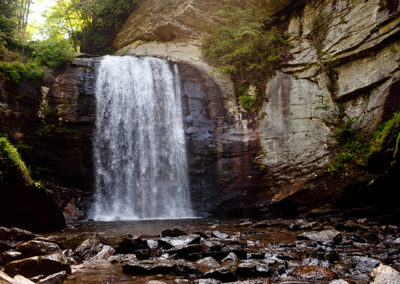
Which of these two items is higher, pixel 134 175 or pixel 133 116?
pixel 133 116

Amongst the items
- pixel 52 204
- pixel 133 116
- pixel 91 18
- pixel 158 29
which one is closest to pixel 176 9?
pixel 158 29

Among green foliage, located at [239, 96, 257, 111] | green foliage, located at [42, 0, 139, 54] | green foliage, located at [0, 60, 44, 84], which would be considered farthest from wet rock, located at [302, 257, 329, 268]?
green foliage, located at [42, 0, 139, 54]

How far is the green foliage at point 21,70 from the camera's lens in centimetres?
1065

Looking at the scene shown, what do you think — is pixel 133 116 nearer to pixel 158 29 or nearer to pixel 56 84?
pixel 56 84

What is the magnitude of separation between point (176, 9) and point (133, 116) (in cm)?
849

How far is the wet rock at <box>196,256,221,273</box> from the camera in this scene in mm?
3238

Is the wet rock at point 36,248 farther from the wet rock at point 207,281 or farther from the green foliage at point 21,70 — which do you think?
the green foliage at point 21,70

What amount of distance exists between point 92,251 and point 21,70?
10.1 meters

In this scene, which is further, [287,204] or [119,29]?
[119,29]

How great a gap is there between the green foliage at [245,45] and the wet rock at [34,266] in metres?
12.5

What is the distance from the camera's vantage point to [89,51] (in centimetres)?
1912

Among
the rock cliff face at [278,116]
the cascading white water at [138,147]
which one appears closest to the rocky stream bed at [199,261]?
the rock cliff face at [278,116]

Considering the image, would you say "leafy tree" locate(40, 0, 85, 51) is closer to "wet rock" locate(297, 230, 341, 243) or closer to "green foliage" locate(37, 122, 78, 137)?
"green foliage" locate(37, 122, 78, 137)

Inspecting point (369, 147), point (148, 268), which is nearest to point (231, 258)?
point (148, 268)
